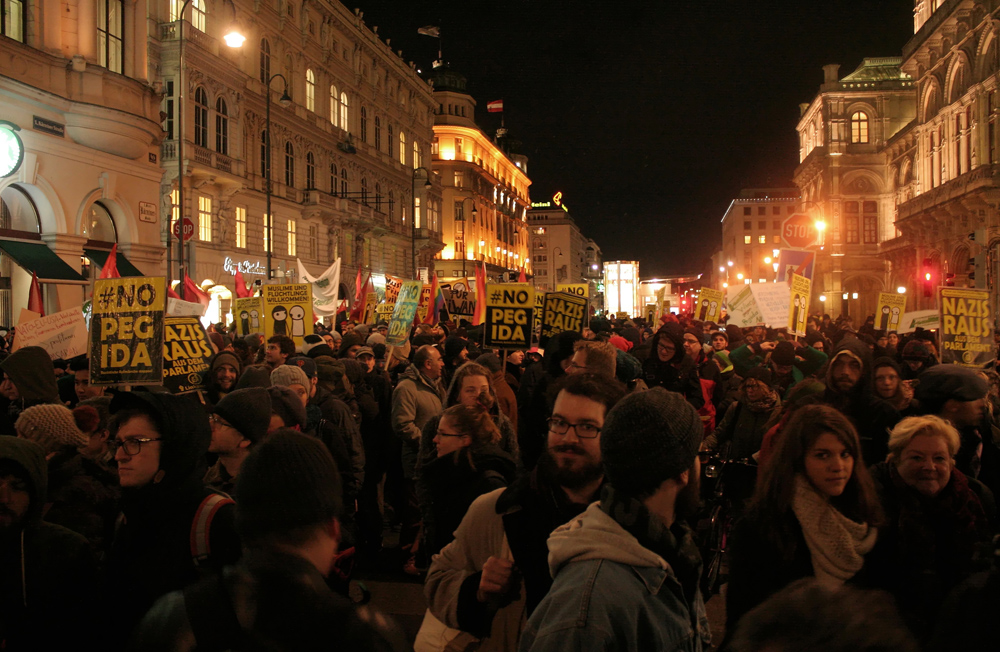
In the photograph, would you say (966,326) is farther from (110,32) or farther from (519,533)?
(110,32)

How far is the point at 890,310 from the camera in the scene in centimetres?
1516

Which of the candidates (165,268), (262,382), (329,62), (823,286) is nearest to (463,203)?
(329,62)

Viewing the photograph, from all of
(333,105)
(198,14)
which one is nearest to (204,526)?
(198,14)

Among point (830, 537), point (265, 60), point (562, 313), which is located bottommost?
point (830, 537)

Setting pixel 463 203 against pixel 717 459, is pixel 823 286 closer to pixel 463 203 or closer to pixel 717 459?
pixel 463 203

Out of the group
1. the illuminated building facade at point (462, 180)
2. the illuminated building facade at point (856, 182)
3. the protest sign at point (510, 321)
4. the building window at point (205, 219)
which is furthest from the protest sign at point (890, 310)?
the illuminated building facade at point (462, 180)

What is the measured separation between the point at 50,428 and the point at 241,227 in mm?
32823

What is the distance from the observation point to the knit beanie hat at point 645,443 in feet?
6.38

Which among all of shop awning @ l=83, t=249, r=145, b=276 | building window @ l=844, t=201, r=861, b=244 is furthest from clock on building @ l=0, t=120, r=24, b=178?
building window @ l=844, t=201, r=861, b=244

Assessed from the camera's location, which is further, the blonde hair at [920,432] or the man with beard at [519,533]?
the blonde hair at [920,432]

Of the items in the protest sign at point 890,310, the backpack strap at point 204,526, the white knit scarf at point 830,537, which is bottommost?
the white knit scarf at point 830,537

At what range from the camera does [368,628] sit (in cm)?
140

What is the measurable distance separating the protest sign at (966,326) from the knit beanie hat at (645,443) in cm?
713

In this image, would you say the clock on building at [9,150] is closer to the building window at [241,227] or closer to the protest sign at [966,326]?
the protest sign at [966,326]
